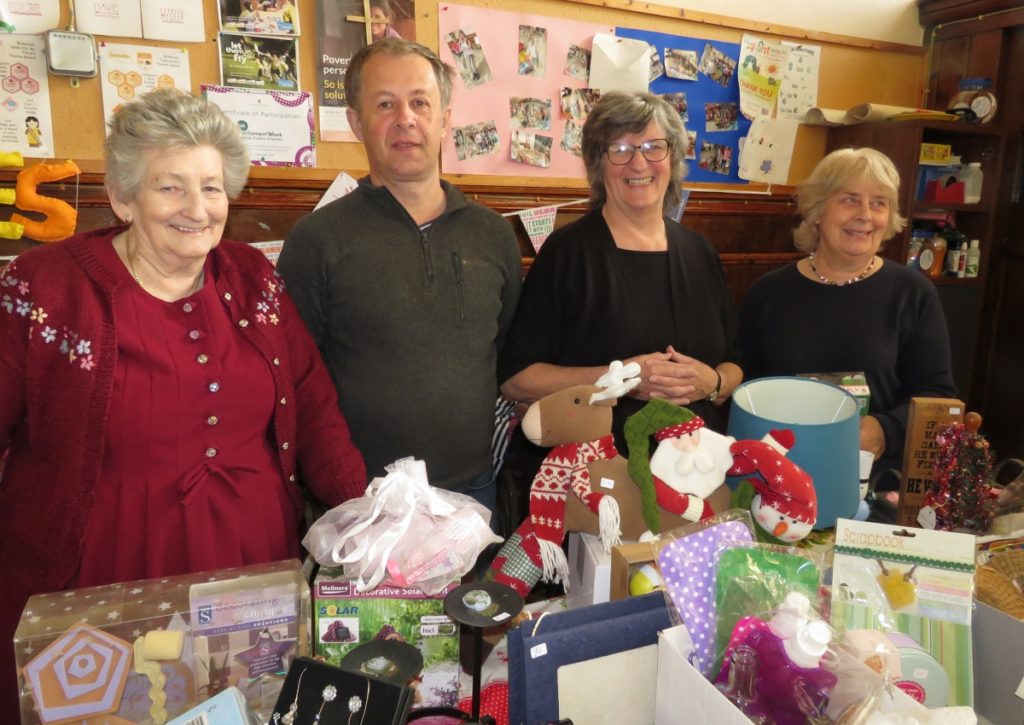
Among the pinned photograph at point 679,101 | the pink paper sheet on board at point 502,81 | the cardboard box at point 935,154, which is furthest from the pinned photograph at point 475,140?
the cardboard box at point 935,154

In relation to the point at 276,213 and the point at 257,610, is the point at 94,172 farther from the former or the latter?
the point at 257,610

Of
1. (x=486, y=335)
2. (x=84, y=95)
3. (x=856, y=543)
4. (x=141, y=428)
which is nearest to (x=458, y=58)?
(x=84, y=95)

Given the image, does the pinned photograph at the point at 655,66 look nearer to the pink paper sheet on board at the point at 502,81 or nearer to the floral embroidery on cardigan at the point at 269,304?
the pink paper sheet on board at the point at 502,81

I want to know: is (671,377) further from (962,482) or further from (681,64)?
(681,64)

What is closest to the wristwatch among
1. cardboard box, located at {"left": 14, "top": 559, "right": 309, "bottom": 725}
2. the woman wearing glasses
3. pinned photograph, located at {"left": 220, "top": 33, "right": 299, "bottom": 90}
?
the woman wearing glasses

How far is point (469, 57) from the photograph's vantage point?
254cm

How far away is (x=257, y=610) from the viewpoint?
854mm

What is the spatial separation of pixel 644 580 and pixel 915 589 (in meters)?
0.37

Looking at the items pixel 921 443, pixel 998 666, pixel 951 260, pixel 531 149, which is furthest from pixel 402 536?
pixel 951 260

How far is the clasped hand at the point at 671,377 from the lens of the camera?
1.44 metres

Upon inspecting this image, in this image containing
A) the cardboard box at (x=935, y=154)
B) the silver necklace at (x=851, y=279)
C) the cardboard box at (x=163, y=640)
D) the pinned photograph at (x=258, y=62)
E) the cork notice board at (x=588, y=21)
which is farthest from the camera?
the cardboard box at (x=935, y=154)

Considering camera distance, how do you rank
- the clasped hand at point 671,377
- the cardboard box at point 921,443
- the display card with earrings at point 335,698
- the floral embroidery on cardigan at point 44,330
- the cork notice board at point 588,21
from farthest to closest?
the cork notice board at point 588,21 → the clasped hand at point 671,377 → the cardboard box at point 921,443 → the floral embroidery on cardigan at point 44,330 → the display card with earrings at point 335,698

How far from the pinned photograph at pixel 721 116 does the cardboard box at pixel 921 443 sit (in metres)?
2.06

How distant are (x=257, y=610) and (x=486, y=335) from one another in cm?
83
